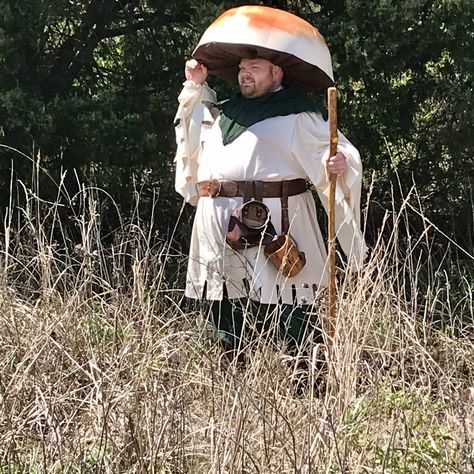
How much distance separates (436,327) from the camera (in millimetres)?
3865

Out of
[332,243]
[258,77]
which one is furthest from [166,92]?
[332,243]

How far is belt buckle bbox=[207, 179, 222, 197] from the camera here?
3.17 m

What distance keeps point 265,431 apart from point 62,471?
552 mm

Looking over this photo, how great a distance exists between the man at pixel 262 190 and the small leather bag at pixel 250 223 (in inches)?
1.1

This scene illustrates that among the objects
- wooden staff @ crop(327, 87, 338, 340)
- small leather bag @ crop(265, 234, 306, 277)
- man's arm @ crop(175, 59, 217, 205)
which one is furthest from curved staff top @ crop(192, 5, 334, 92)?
small leather bag @ crop(265, 234, 306, 277)

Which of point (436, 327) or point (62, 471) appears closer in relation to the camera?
point (62, 471)

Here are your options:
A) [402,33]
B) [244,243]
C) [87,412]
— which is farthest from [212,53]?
[87,412]

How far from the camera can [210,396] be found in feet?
8.96

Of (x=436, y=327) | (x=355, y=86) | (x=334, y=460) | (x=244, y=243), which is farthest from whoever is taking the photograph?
(x=355, y=86)

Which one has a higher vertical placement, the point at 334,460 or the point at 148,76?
the point at 148,76

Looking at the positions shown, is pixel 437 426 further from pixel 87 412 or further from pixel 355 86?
pixel 355 86

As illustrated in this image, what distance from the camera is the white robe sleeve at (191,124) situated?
131 inches

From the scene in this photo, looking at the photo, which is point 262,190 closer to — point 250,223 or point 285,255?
point 250,223

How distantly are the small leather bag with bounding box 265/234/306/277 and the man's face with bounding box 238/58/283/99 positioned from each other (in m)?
0.52
